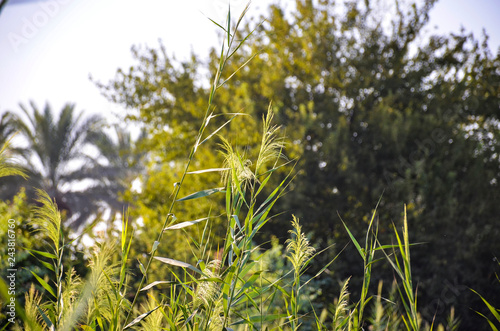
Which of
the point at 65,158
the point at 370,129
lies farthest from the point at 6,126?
the point at 370,129

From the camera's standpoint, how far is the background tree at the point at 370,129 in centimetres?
621

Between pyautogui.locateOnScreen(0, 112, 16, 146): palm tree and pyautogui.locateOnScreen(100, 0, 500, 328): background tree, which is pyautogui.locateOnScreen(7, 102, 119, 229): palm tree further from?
pyautogui.locateOnScreen(100, 0, 500, 328): background tree

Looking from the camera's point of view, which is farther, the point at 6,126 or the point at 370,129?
the point at 6,126

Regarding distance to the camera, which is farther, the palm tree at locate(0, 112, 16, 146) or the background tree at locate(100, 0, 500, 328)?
the palm tree at locate(0, 112, 16, 146)

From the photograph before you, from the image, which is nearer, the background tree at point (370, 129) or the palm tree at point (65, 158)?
the background tree at point (370, 129)

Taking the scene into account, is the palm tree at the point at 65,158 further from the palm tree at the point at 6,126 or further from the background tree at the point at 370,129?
the background tree at the point at 370,129

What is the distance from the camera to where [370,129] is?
24.2 ft

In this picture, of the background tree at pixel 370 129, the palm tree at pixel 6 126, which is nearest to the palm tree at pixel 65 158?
the palm tree at pixel 6 126

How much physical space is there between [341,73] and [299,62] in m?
0.80

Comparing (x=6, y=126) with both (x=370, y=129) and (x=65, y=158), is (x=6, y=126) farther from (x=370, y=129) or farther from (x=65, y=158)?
(x=370, y=129)

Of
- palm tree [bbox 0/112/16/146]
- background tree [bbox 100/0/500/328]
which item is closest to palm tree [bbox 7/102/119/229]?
palm tree [bbox 0/112/16/146]

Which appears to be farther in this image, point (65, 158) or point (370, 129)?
point (65, 158)

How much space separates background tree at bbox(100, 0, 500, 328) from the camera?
20.4 ft

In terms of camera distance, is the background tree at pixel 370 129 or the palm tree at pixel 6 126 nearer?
the background tree at pixel 370 129
